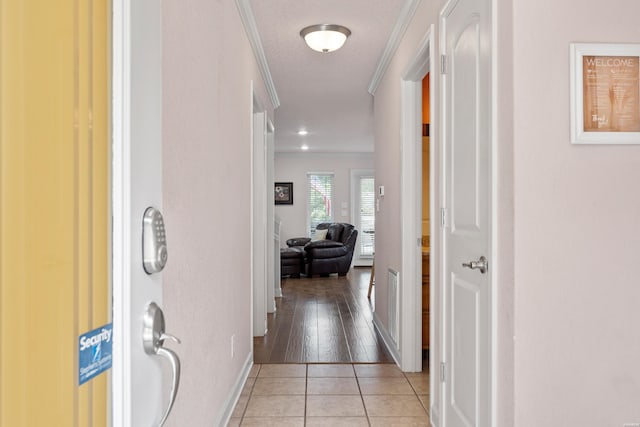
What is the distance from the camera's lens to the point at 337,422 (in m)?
2.44

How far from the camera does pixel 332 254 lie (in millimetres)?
8188

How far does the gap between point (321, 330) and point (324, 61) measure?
2481mm

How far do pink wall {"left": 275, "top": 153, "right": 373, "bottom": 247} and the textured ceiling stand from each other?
2.44 m

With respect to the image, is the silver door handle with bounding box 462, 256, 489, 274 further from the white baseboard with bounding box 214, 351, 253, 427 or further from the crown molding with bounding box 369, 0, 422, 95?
the crown molding with bounding box 369, 0, 422, 95

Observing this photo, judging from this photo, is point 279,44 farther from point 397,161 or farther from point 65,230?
point 65,230

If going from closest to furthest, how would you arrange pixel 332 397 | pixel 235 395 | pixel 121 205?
pixel 121 205
pixel 235 395
pixel 332 397

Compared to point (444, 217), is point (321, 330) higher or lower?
lower

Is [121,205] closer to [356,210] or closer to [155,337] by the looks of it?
[155,337]

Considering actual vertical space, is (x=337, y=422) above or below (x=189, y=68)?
below

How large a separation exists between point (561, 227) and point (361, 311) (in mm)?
3920

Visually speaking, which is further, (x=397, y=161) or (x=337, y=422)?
(x=397, y=161)

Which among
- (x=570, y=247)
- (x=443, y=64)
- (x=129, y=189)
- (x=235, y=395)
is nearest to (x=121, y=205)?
(x=129, y=189)

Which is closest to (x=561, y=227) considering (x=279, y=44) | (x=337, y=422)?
(x=337, y=422)

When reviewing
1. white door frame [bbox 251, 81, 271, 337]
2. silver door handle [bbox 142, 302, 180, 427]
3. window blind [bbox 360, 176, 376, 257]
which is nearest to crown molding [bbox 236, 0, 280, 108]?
white door frame [bbox 251, 81, 271, 337]
